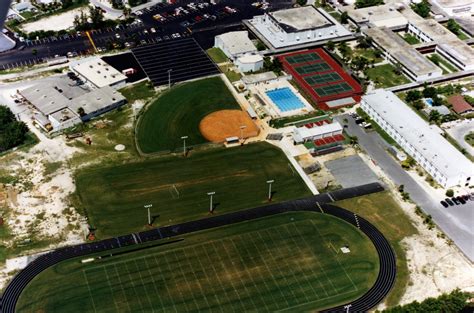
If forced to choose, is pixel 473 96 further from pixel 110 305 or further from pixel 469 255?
pixel 110 305

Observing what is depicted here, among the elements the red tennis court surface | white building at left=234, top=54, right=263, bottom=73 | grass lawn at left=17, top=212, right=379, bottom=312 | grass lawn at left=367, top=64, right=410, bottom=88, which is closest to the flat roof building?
grass lawn at left=367, top=64, right=410, bottom=88

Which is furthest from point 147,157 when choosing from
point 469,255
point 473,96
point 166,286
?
point 473,96

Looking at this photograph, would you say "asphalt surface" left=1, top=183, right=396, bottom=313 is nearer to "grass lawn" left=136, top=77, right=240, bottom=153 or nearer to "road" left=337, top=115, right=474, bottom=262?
"road" left=337, top=115, right=474, bottom=262

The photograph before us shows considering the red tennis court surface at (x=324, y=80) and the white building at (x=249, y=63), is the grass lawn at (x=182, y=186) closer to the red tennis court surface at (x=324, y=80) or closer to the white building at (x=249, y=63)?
the red tennis court surface at (x=324, y=80)

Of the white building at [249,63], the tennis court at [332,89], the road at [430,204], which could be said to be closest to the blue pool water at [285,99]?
the tennis court at [332,89]

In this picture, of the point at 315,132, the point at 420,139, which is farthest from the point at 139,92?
the point at 420,139

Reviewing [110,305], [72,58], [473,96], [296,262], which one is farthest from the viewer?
[72,58]
